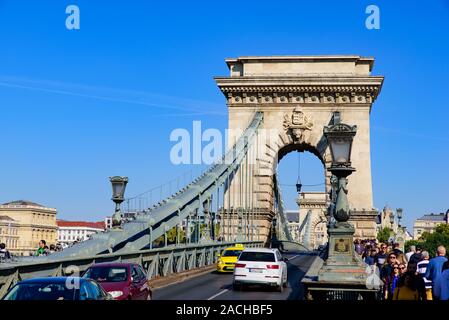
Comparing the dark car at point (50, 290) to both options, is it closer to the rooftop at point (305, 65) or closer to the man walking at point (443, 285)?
the man walking at point (443, 285)

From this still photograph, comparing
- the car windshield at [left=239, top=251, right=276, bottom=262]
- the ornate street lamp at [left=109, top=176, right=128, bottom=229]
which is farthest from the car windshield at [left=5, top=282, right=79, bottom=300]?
the ornate street lamp at [left=109, top=176, right=128, bottom=229]

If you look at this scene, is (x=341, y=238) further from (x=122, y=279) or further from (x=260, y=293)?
(x=260, y=293)

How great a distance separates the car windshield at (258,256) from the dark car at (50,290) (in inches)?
482

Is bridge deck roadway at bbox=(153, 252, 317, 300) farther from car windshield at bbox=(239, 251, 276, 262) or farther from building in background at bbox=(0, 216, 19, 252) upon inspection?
building in background at bbox=(0, 216, 19, 252)

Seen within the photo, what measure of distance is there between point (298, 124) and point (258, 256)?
26.0 metres

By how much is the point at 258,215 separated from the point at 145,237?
73.7 feet

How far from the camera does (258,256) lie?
22.5 metres

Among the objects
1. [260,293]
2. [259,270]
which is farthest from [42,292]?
[259,270]

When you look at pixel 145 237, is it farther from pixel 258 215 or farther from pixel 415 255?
pixel 258 215

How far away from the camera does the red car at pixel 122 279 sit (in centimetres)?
1366

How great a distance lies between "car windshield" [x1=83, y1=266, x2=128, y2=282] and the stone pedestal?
429cm

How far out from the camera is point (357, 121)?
154ft

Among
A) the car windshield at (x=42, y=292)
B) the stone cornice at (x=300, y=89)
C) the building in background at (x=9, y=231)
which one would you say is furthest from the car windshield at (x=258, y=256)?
the building in background at (x=9, y=231)
